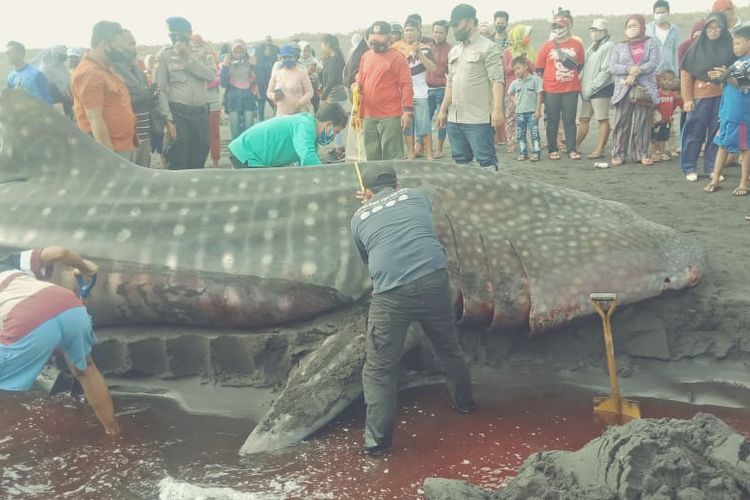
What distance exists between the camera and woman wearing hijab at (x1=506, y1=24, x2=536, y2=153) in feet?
34.4

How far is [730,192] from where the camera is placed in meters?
7.25

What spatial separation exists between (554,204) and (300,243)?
5.81 ft

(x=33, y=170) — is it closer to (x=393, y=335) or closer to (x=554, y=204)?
(x=393, y=335)

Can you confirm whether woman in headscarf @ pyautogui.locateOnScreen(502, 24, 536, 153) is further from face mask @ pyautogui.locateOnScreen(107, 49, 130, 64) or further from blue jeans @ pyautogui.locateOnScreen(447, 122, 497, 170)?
face mask @ pyautogui.locateOnScreen(107, 49, 130, 64)

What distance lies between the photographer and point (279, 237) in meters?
4.91

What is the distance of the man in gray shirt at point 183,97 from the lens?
311 inches

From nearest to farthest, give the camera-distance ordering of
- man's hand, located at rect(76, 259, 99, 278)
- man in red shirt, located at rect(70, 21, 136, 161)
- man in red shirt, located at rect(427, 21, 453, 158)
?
man's hand, located at rect(76, 259, 99, 278) → man in red shirt, located at rect(70, 21, 136, 161) → man in red shirt, located at rect(427, 21, 453, 158)

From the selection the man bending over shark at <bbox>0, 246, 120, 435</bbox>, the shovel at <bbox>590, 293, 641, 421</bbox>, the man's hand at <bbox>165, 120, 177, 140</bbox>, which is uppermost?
the man's hand at <bbox>165, 120, 177, 140</bbox>

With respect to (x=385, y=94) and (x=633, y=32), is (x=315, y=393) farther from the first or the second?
(x=633, y=32)

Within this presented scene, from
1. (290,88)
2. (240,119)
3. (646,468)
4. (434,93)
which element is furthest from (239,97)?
(646,468)

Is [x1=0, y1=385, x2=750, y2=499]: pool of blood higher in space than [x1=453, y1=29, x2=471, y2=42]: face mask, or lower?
lower

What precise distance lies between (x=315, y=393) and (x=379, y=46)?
4431 mm

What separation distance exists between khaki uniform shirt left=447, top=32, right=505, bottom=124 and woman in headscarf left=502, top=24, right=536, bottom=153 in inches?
125

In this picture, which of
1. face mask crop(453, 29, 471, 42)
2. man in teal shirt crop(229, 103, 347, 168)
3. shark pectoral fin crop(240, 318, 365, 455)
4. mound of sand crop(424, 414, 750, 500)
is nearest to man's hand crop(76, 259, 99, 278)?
shark pectoral fin crop(240, 318, 365, 455)
